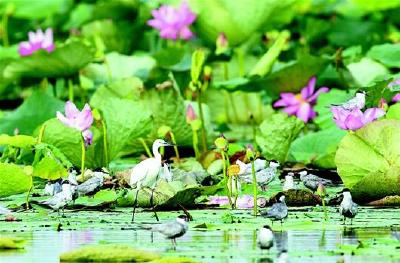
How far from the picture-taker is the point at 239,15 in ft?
25.1

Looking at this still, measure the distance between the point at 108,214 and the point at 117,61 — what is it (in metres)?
3.60

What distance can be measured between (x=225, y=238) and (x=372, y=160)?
964 millimetres

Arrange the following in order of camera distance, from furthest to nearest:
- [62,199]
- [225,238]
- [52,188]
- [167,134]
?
[167,134], [52,188], [62,199], [225,238]

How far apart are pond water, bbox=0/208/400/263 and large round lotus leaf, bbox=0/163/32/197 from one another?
245 millimetres

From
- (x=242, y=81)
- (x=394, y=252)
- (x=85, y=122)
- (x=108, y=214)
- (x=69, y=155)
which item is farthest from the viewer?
(x=242, y=81)

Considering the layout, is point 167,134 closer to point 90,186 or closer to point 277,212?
point 90,186

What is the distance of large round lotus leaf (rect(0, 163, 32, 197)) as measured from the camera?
455cm

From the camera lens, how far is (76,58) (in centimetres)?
695

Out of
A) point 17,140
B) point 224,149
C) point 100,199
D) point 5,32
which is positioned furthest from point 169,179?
point 5,32

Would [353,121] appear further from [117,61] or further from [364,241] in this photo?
[117,61]

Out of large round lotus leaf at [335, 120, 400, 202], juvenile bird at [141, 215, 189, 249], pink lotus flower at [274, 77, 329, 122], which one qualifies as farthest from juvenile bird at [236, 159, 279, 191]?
pink lotus flower at [274, 77, 329, 122]

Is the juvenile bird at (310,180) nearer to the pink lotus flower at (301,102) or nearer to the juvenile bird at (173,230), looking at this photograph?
the juvenile bird at (173,230)

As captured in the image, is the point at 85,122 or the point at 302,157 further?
the point at 302,157

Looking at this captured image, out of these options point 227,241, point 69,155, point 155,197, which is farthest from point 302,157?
point 227,241
